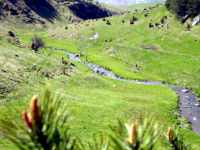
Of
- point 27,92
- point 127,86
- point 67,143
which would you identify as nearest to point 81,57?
point 127,86

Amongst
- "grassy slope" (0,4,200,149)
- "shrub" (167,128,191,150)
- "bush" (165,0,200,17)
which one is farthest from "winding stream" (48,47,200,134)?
"shrub" (167,128,191,150)

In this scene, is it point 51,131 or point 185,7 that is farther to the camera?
point 185,7

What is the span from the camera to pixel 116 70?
89.5 meters

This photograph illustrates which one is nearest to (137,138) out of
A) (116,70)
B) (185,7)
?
(116,70)

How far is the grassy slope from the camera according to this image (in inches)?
1992

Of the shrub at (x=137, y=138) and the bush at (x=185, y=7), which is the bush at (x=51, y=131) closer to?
the shrub at (x=137, y=138)

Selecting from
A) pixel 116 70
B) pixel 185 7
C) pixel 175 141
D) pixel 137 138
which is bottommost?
pixel 116 70

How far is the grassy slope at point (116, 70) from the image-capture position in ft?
166

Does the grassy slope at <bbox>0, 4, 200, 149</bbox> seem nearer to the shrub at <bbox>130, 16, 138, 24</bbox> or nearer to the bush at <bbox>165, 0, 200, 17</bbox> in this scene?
the shrub at <bbox>130, 16, 138, 24</bbox>

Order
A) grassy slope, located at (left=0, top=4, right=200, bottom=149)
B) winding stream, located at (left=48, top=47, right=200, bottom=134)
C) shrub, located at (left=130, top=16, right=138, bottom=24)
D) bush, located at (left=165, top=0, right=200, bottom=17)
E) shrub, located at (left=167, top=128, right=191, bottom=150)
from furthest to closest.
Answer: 1. shrub, located at (left=130, top=16, right=138, bottom=24)
2. bush, located at (left=165, top=0, right=200, bottom=17)
3. winding stream, located at (left=48, top=47, right=200, bottom=134)
4. grassy slope, located at (left=0, top=4, right=200, bottom=149)
5. shrub, located at (left=167, top=128, right=191, bottom=150)

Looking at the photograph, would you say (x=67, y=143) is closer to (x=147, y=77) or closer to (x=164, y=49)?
(x=147, y=77)

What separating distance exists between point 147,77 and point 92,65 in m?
16.5

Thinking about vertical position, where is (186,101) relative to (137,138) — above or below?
below

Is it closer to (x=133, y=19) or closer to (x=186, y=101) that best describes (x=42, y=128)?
(x=186, y=101)
